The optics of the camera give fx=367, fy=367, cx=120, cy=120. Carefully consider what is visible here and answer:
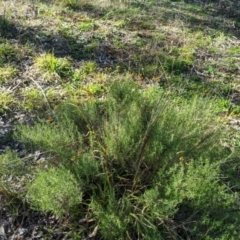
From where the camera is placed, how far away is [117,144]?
283cm

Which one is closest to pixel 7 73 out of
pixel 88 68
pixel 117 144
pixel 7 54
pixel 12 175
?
pixel 7 54

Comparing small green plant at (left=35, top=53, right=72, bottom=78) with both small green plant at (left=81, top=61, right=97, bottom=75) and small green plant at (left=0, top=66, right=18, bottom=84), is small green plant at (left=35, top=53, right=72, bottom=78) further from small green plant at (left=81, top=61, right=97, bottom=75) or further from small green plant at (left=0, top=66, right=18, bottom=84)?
small green plant at (left=0, top=66, right=18, bottom=84)

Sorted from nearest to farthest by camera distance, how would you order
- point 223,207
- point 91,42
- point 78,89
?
point 223,207
point 78,89
point 91,42

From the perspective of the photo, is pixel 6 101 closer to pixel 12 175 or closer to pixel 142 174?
pixel 12 175

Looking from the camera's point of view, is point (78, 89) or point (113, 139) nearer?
point (113, 139)

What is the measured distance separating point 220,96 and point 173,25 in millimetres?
2583

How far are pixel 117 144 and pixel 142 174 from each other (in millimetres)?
305

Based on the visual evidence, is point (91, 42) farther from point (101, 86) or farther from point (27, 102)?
point (27, 102)

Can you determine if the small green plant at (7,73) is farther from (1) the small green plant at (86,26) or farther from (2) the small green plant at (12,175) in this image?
(2) the small green plant at (12,175)

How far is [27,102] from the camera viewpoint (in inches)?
174

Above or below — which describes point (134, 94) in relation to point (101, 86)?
above

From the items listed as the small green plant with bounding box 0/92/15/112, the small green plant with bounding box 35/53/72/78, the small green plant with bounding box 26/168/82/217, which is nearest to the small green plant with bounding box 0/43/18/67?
the small green plant with bounding box 35/53/72/78

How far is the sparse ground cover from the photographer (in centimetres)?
255

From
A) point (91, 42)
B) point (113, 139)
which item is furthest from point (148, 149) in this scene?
point (91, 42)
